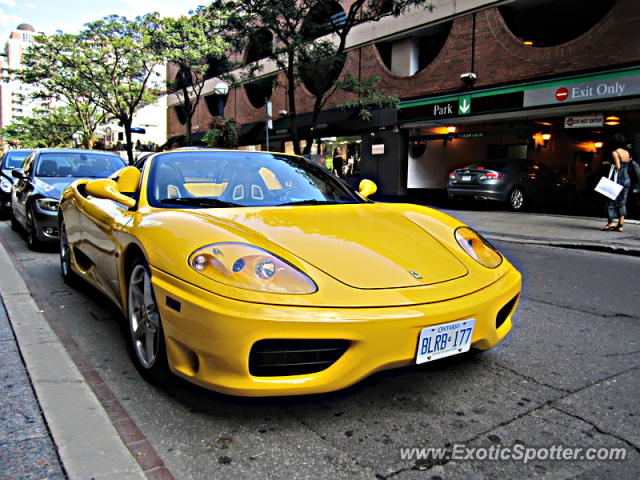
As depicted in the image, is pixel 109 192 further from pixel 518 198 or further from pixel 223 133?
pixel 223 133

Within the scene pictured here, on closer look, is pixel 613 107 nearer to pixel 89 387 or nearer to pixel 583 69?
pixel 583 69

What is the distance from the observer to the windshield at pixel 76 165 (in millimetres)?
7547

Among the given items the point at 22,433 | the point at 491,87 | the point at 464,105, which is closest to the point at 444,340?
the point at 22,433

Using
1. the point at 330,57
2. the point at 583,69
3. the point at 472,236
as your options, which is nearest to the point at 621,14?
the point at 583,69

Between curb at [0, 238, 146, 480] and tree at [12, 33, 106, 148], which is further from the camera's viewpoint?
tree at [12, 33, 106, 148]

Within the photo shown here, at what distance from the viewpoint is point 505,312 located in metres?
2.72

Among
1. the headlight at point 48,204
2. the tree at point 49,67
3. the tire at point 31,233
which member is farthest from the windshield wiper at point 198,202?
the tree at point 49,67

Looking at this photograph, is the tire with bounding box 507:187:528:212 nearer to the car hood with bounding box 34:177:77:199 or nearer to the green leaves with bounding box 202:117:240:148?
the car hood with bounding box 34:177:77:199

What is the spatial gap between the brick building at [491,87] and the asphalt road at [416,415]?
480 inches

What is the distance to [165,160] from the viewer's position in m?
3.53

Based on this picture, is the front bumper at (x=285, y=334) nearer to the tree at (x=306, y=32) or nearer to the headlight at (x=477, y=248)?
the headlight at (x=477, y=248)

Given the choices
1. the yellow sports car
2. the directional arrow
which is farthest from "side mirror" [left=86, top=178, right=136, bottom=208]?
the directional arrow

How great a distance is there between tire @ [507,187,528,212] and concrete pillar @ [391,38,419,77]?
7179 mm

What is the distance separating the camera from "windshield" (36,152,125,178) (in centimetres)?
Result: 755
